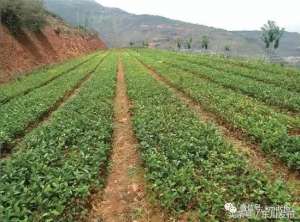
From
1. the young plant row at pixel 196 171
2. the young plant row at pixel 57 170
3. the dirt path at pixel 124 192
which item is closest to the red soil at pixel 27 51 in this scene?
the young plant row at pixel 57 170

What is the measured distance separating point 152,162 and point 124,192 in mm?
1094

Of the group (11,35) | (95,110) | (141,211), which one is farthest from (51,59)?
(141,211)

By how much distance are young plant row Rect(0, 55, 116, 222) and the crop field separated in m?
0.03

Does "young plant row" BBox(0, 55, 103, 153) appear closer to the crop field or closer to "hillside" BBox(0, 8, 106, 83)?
the crop field

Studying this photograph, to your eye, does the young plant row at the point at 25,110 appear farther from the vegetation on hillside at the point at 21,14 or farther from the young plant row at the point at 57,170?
the vegetation on hillside at the point at 21,14

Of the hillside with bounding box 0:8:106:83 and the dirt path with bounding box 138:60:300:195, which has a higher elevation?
the dirt path with bounding box 138:60:300:195

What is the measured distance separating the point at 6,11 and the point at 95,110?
1392 inches

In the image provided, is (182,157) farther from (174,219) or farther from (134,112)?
(134,112)

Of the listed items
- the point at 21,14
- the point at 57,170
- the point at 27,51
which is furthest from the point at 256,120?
the point at 21,14

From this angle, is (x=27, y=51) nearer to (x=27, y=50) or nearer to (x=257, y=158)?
(x=27, y=50)

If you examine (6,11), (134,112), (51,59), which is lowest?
(51,59)

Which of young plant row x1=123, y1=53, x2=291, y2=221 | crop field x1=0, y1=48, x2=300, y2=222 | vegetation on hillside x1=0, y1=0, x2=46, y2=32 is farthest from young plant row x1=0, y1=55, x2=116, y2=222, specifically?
vegetation on hillside x1=0, y1=0, x2=46, y2=32

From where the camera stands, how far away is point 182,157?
9953 millimetres

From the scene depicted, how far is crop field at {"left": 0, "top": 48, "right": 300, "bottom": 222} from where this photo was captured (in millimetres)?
7891
